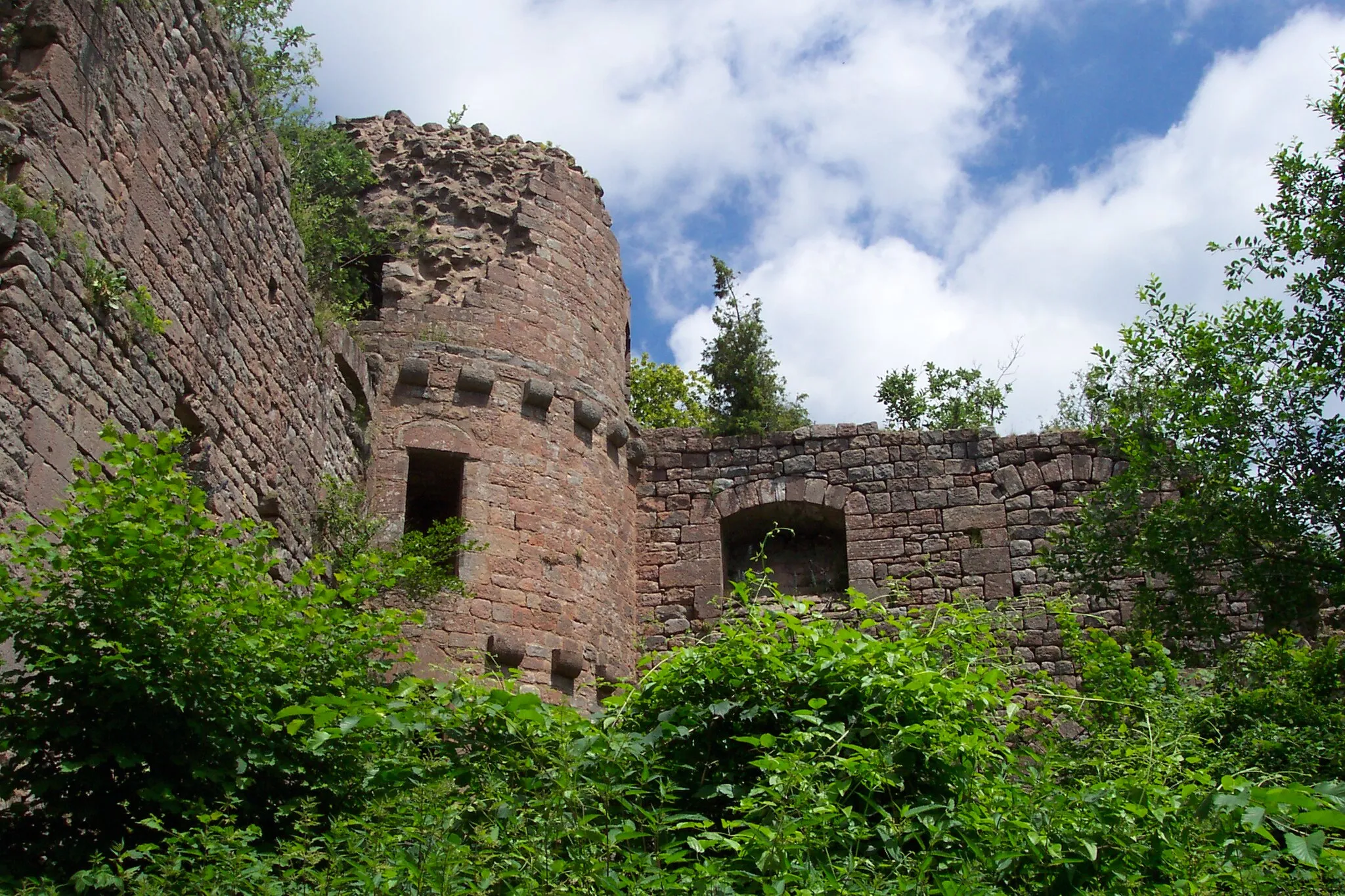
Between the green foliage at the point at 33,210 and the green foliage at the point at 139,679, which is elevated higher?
the green foliage at the point at 33,210

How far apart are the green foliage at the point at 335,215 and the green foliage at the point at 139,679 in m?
4.95

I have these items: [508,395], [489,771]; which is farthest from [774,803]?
[508,395]

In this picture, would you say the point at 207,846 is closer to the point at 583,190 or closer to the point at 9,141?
the point at 9,141

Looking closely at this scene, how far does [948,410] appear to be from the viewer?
1481cm

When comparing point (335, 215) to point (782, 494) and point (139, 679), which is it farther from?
point (139, 679)

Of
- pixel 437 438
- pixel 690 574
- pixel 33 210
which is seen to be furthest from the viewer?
pixel 690 574

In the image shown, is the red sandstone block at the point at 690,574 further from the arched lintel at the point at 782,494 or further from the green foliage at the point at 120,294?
the green foliage at the point at 120,294

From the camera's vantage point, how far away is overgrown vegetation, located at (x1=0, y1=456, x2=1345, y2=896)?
4.69m

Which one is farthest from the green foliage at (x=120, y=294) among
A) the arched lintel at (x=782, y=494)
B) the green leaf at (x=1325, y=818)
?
the arched lintel at (x=782, y=494)

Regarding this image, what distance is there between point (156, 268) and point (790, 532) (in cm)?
675

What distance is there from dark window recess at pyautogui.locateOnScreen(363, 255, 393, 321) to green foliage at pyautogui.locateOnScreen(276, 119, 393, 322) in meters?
0.02

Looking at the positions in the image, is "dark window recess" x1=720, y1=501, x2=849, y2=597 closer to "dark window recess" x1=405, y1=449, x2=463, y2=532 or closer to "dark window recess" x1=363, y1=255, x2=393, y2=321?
"dark window recess" x1=405, y1=449, x2=463, y2=532

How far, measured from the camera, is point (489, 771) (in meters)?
5.40

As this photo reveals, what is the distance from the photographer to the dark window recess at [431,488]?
34.4ft
